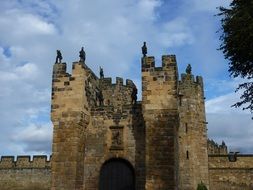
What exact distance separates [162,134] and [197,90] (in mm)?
9152

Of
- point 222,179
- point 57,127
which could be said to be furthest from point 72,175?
point 222,179

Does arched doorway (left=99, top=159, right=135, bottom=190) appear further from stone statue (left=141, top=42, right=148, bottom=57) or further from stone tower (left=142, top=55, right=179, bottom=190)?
stone statue (left=141, top=42, right=148, bottom=57)

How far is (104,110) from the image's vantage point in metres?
17.9

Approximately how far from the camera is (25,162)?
3322 centimetres

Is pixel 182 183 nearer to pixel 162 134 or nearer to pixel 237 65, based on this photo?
pixel 162 134

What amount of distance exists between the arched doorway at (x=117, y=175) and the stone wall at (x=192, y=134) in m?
6.61

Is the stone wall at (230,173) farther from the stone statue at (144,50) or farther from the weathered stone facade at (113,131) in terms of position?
the stone statue at (144,50)

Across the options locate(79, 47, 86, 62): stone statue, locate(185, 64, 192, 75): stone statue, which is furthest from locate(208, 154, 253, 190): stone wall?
locate(79, 47, 86, 62): stone statue

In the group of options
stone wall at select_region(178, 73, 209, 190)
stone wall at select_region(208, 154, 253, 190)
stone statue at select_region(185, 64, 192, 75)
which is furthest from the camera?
stone wall at select_region(208, 154, 253, 190)

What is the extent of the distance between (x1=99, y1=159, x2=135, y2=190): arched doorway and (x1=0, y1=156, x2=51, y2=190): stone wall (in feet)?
51.9

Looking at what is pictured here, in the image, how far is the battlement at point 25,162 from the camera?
32.8 meters

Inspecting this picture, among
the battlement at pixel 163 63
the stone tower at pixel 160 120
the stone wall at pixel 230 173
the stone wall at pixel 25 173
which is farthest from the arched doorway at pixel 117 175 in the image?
the stone wall at pixel 25 173

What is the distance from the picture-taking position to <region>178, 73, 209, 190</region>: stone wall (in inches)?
917

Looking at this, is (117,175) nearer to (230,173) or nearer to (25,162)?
(230,173)
